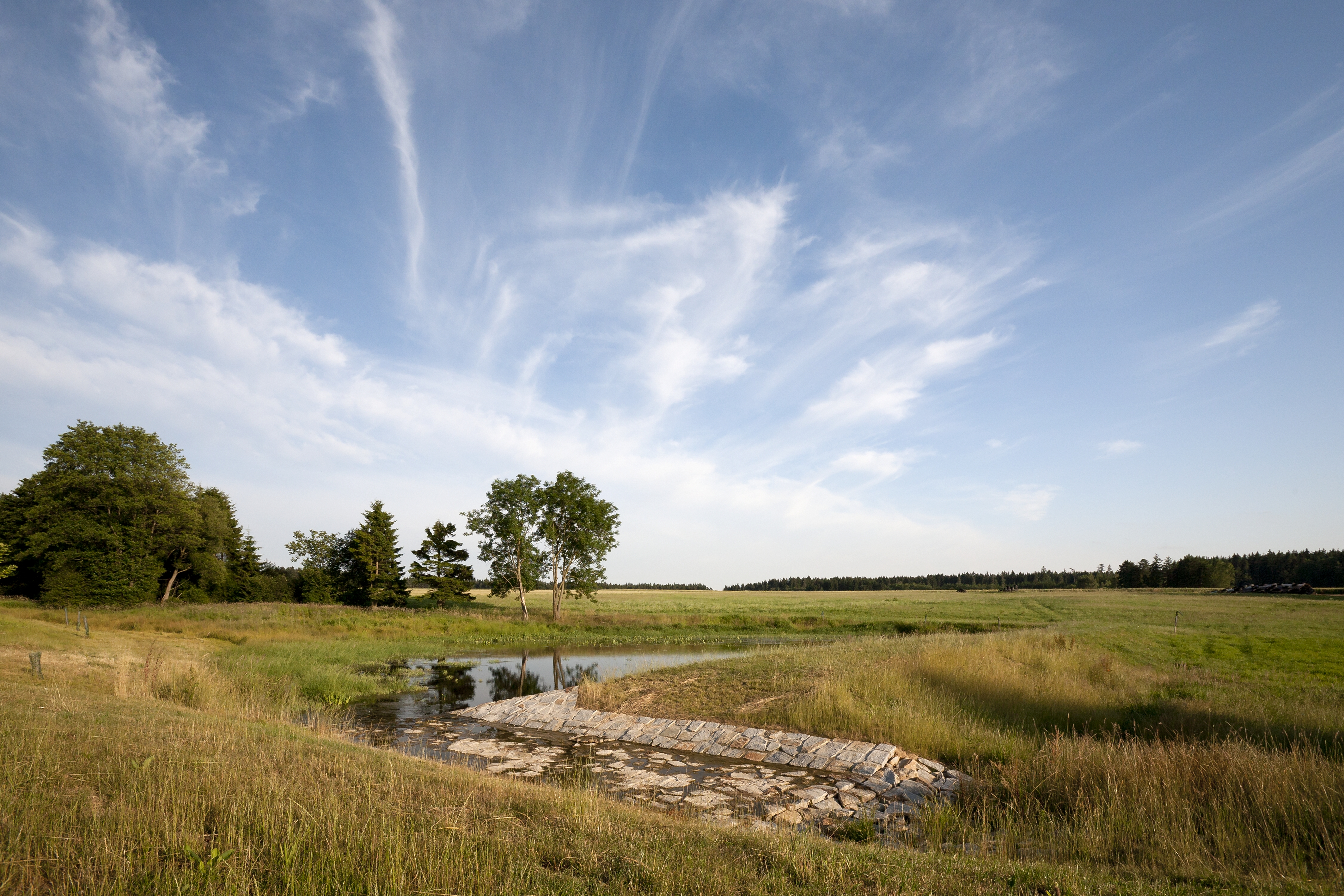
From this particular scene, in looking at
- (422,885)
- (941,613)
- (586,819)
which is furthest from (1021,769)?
(941,613)

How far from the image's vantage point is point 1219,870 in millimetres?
5754

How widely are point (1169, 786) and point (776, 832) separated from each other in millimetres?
5194

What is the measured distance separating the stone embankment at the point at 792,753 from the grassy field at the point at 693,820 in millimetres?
783

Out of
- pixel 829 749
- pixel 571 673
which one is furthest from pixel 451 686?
pixel 829 749

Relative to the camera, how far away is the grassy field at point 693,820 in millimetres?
4625

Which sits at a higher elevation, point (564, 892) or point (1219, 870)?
point (564, 892)

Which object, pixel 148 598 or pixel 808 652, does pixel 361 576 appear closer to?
pixel 148 598

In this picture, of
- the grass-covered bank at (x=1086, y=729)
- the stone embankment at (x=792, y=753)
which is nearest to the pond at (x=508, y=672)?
the stone embankment at (x=792, y=753)

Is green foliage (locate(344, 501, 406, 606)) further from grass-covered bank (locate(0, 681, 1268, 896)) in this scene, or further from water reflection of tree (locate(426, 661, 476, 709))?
grass-covered bank (locate(0, 681, 1268, 896))

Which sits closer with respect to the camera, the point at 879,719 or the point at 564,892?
the point at 564,892

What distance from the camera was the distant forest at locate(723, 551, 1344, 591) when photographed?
104 m

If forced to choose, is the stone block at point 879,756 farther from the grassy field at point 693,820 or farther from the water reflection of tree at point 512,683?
the water reflection of tree at point 512,683

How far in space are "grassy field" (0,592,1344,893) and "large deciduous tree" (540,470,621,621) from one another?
101 feet

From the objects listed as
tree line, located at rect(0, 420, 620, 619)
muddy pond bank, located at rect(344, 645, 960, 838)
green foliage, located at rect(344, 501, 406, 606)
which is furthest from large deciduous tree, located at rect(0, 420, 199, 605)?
muddy pond bank, located at rect(344, 645, 960, 838)
